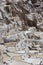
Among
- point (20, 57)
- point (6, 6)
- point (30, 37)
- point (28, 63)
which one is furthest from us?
point (6, 6)

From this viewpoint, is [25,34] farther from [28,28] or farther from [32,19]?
[32,19]

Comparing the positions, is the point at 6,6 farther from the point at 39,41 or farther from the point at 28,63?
the point at 28,63

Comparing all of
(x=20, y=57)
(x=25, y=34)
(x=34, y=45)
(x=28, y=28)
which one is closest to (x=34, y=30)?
(x=28, y=28)

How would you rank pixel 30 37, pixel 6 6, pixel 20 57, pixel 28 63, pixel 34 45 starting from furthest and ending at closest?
pixel 6 6 → pixel 30 37 → pixel 34 45 → pixel 20 57 → pixel 28 63

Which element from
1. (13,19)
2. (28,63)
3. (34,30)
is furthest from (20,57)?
(13,19)

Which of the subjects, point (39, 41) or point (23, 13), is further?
point (23, 13)

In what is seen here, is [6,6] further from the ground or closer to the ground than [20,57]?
further from the ground
